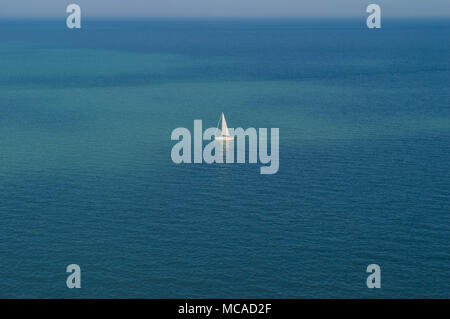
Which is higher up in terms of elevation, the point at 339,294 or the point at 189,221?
the point at 189,221

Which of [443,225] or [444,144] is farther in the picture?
[444,144]

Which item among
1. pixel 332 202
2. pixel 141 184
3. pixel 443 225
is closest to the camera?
pixel 443 225

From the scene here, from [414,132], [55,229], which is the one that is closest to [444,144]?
[414,132]

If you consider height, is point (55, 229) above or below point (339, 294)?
above

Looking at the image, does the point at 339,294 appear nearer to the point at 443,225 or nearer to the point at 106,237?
the point at 443,225
